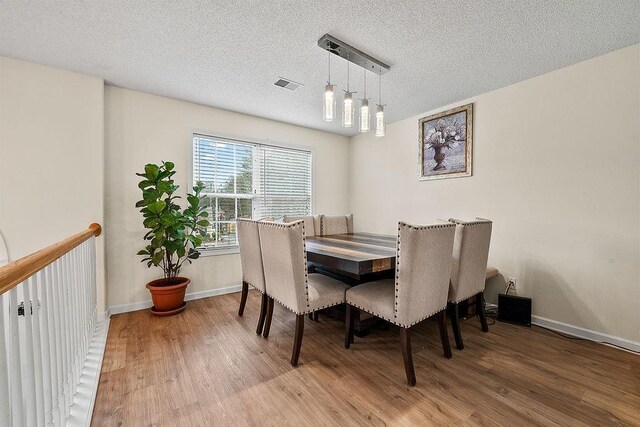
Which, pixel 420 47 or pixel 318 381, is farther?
pixel 420 47

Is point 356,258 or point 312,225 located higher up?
point 312,225

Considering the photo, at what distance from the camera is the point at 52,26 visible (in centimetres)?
186

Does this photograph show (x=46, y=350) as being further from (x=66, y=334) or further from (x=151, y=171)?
(x=151, y=171)

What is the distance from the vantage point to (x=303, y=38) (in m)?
2.00

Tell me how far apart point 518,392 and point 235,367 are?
1.78 meters

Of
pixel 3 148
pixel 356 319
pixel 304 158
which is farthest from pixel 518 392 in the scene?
pixel 3 148

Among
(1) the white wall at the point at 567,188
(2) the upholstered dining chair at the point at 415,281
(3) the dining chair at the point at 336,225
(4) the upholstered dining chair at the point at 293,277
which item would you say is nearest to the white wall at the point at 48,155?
(4) the upholstered dining chair at the point at 293,277

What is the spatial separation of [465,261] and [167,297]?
280 centimetres

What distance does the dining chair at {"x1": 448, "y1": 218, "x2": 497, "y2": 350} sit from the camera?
202 cm

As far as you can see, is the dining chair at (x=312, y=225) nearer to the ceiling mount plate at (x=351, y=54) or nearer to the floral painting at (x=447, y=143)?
the floral painting at (x=447, y=143)

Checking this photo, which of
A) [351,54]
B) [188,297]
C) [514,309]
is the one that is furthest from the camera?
[188,297]

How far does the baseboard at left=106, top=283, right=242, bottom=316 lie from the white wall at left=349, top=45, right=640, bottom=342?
2946 mm

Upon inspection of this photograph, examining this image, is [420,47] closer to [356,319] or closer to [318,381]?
[356,319]

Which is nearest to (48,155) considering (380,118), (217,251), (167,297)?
(167,297)
